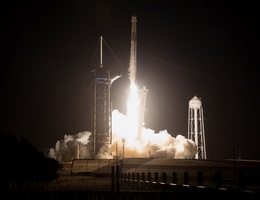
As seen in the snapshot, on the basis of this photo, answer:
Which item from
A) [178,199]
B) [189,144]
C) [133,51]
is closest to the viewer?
[178,199]

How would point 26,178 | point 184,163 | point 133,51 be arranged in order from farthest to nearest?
1. point 133,51
2. point 184,163
3. point 26,178

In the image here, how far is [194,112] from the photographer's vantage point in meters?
81.2

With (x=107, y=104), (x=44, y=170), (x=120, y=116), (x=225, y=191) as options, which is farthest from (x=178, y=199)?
(x=120, y=116)

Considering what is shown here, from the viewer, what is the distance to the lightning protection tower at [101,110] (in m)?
82.2

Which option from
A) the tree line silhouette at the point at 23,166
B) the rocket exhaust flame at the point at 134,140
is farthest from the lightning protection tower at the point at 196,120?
the tree line silhouette at the point at 23,166

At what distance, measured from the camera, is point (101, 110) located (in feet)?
273

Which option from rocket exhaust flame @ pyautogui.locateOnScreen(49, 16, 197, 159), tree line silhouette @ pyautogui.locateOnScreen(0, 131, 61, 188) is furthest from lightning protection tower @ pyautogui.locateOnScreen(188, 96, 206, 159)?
tree line silhouette @ pyautogui.locateOnScreen(0, 131, 61, 188)

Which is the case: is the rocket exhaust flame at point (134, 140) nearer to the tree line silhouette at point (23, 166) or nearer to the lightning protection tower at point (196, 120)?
the lightning protection tower at point (196, 120)

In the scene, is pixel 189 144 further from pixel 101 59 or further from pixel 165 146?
pixel 101 59

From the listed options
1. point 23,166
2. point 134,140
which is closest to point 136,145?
point 134,140

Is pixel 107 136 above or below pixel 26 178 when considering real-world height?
above

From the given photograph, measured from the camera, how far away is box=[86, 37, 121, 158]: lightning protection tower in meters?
82.2

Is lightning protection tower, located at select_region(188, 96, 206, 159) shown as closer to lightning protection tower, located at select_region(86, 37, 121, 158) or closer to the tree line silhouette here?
lightning protection tower, located at select_region(86, 37, 121, 158)

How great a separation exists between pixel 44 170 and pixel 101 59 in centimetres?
6147
